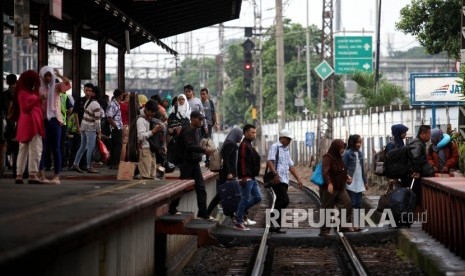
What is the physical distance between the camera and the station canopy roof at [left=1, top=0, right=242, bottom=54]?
822 inches

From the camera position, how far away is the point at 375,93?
156 feet

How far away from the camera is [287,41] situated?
307ft

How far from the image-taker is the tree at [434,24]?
1302 inches

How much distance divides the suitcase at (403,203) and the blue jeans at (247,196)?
2.46 metres

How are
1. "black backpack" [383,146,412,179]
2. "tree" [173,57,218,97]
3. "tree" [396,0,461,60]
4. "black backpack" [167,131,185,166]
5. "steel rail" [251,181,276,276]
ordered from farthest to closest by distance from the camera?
"tree" [173,57,218,97] < "tree" [396,0,461,60] < "black backpack" [383,146,412,179] < "black backpack" [167,131,185,166] < "steel rail" [251,181,276,276]

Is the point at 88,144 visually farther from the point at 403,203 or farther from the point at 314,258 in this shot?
the point at 403,203

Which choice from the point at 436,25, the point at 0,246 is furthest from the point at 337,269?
the point at 436,25

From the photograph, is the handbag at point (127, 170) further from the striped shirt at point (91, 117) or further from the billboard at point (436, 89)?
the billboard at point (436, 89)

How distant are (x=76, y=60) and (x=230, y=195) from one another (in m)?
5.77

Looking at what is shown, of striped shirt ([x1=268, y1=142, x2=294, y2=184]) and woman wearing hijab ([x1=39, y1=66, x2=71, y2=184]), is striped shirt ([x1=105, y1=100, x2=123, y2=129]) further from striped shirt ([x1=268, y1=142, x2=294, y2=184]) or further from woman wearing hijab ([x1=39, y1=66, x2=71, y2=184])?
woman wearing hijab ([x1=39, y1=66, x2=71, y2=184])

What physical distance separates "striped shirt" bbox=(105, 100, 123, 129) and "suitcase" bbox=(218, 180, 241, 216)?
7.82ft

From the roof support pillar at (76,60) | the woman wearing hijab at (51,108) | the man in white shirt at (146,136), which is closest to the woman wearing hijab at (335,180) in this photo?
the man in white shirt at (146,136)

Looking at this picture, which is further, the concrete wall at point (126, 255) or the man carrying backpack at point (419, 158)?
the man carrying backpack at point (419, 158)

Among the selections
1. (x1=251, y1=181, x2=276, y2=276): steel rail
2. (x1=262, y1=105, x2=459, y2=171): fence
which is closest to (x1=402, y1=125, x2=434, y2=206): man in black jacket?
(x1=251, y1=181, x2=276, y2=276): steel rail
